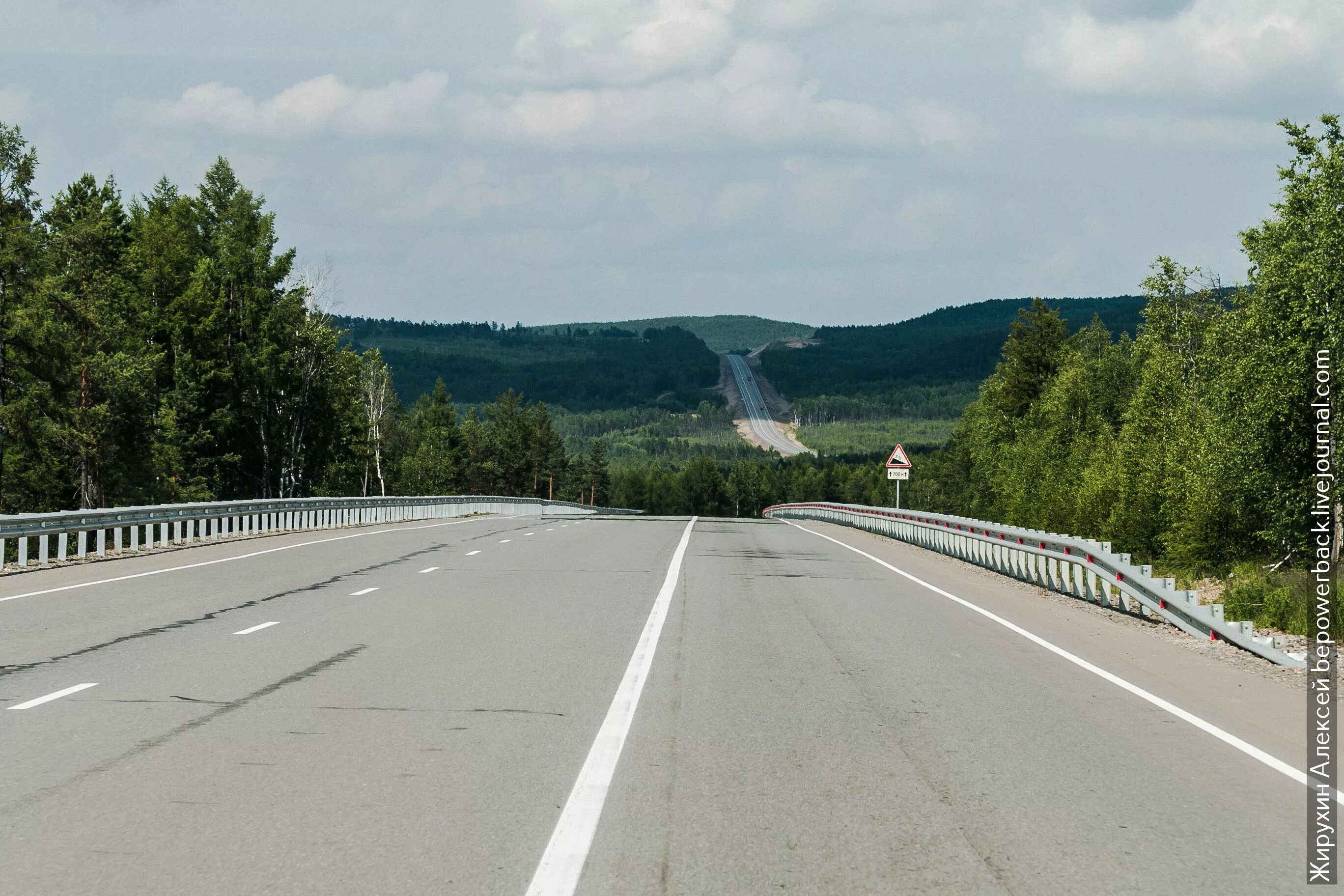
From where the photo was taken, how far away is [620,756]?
25.8 ft

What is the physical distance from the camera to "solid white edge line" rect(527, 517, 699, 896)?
17.7ft

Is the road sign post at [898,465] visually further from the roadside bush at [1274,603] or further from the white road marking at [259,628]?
the white road marking at [259,628]

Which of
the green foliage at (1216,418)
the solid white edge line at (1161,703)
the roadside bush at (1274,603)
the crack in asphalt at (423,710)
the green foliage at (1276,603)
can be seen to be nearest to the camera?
the solid white edge line at (1161,703)

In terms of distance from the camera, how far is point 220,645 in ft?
41.4

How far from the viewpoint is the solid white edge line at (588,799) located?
5410 mm

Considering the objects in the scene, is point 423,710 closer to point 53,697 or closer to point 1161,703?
point 53,697

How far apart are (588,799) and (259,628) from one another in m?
8.43

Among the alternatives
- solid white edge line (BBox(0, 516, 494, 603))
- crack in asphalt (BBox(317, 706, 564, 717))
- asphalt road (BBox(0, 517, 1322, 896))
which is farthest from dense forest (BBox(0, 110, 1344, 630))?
solid white edge line (BBox(0, 516, 494, 603))

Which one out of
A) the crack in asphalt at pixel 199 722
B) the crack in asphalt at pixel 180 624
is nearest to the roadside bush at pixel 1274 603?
the crack in asphalt at pixel 199 722

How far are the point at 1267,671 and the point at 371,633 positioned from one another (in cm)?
905

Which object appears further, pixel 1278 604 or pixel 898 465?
pixel 898 465

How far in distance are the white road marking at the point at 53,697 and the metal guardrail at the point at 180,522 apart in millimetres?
13286

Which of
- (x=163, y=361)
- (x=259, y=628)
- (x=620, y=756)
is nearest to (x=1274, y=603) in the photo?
(x=620, y=756)

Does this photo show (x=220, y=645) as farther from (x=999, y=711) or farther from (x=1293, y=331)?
(x=1293, y=331)
